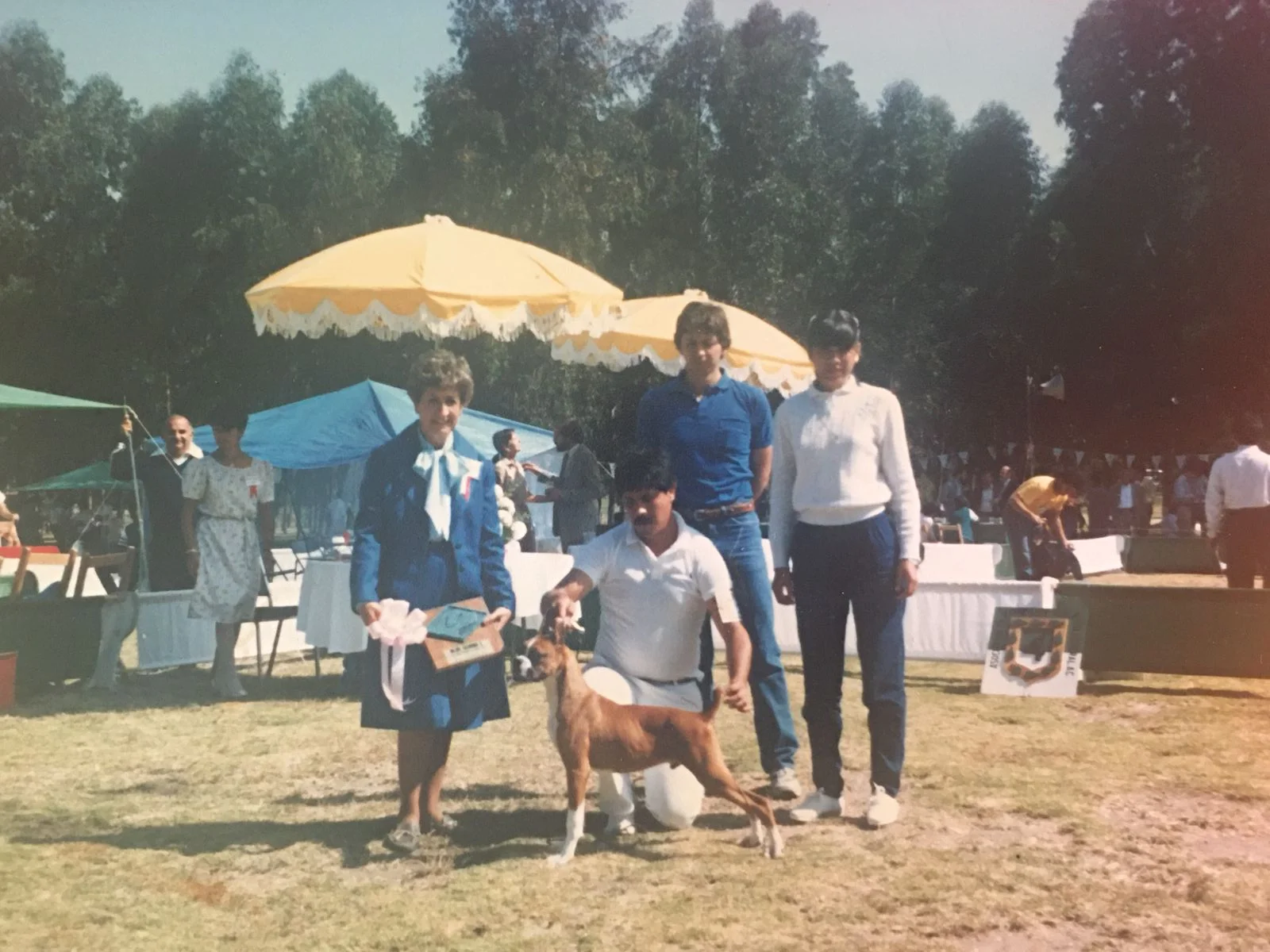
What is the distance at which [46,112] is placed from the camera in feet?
19.5

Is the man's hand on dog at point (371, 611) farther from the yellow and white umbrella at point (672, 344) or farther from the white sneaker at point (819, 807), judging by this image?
the yellow and white umbrella at point (672, 344)

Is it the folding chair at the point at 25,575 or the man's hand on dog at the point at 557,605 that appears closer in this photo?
the man's hand on dog at the point at 557,605

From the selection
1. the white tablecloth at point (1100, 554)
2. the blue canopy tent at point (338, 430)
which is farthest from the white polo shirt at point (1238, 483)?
the blue canopy tent at point (338, 430)

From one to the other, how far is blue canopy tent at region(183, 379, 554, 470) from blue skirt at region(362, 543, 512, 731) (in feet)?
29.5

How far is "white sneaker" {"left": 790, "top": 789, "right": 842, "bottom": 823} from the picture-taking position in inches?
183

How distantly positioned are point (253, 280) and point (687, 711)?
33.3 feet

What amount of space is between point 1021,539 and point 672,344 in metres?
3.38

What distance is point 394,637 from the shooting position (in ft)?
13.7

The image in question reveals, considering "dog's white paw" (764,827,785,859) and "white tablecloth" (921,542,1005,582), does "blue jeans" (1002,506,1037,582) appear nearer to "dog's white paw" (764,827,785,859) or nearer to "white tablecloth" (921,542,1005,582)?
"white tablecloth" (921,542,1005,582)

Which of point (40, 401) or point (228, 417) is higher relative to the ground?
point (40, 401)

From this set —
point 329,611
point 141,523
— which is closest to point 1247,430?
point 329,611

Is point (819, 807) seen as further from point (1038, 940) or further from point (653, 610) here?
point (1038, 940)

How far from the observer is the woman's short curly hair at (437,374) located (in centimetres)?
429

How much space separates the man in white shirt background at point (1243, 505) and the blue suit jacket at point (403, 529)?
21.5 feet
